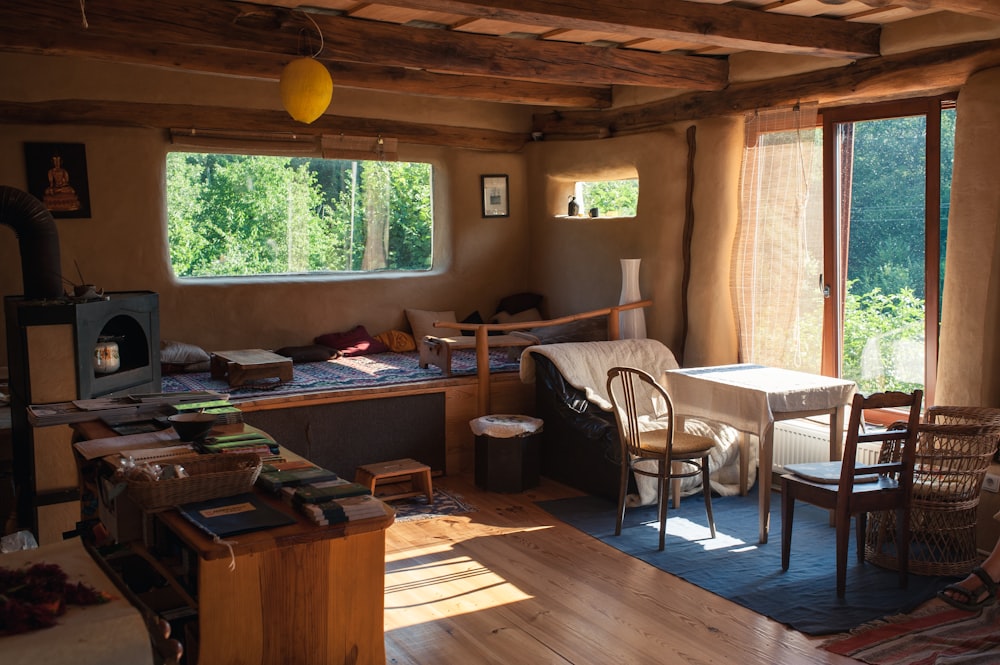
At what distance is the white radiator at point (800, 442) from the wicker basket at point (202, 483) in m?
3.98

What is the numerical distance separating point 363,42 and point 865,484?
143 inches

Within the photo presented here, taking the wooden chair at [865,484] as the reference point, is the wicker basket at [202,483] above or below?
above

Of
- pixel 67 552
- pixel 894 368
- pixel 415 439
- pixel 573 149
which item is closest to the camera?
pixel 67 552

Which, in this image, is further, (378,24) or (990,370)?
(378,24)

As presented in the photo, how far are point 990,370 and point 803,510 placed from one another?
1.45 metres

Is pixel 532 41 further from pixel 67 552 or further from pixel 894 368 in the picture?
pixel 67 552

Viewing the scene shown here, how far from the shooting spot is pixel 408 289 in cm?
812

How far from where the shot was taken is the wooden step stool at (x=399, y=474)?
563 centimetres

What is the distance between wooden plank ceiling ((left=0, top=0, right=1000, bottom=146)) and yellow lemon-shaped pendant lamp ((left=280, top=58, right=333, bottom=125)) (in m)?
0.47

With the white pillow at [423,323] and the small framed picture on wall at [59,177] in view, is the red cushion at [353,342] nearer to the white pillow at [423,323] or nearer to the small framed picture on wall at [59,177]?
the white pillow at [423,323]

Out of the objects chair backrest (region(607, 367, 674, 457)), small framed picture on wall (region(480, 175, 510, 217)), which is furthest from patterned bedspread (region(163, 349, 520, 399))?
small framed picture on wall (region(480, 175, 510, 217))

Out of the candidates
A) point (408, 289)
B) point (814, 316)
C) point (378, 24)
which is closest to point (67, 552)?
point (378, 24)

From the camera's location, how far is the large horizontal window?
8406mm

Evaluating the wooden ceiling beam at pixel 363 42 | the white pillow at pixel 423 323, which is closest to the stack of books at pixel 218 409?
the wooden ceiling beam at pixel 363 42
